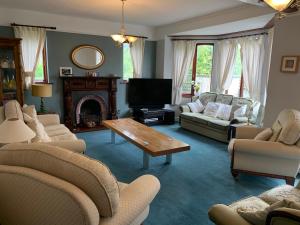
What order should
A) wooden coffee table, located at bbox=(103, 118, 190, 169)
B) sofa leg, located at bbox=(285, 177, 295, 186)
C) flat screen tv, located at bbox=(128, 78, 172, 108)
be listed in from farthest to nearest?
flat screen tv, located at bbox=(128, 78, 172, 108)
wooden coffee table, located at bbox=(103, 118, 190, 169)
sofa leg, located at bbox=(285, 177, 295, 186)

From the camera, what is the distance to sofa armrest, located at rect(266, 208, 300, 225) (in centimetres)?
110

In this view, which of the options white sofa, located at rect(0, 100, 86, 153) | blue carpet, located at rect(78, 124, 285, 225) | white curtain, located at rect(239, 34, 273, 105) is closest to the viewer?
blue carpet, located at rect(78, 124, 285, 225)

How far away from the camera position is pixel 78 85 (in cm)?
546

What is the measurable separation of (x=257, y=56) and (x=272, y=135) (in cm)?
256

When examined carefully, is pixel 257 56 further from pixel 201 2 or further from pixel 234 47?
pixel 201 2

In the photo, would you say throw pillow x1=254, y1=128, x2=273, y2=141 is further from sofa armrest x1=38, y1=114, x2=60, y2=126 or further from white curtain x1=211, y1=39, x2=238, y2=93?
sofa armrest x1=38, y1=114, x2=60, y2=126

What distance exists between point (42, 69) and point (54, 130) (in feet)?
6.94

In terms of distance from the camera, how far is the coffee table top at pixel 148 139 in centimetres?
314

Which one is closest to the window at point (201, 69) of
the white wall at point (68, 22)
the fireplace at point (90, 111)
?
the white wall at point (68, 22)

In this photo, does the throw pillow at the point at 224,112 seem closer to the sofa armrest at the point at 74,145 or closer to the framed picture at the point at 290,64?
the framed picture at the point at 290,64

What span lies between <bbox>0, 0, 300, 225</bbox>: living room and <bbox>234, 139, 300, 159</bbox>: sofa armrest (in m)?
0.01

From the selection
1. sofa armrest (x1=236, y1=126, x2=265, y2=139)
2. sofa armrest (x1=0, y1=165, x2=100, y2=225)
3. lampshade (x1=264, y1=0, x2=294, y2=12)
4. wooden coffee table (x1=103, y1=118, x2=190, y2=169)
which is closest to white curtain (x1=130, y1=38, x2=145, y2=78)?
wooden coffee table (x1=103, y1=118, x2=190, y2=169)

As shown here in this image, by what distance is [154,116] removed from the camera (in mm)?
6105

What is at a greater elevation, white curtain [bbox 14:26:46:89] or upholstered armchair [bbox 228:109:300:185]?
white curtain [bbox 14:26:46:89]
